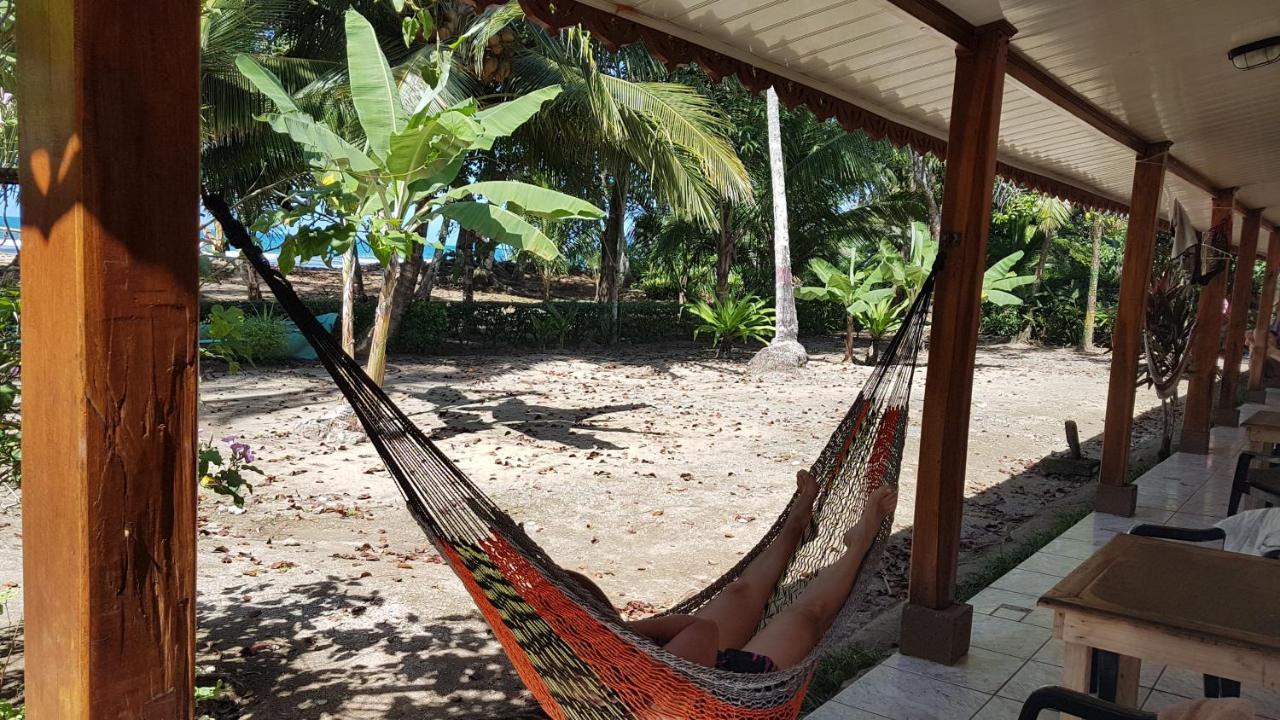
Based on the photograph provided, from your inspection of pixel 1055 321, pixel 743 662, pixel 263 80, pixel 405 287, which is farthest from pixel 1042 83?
pixel 1055 321

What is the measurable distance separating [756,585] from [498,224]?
4.37 meters

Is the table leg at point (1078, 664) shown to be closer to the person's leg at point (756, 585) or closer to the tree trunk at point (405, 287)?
the person's leg at point (756, 585)

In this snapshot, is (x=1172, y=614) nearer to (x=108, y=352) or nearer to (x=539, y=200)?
(x=108, y=352)

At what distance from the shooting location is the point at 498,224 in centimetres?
606

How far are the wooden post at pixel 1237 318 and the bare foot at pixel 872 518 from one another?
18.9 feet

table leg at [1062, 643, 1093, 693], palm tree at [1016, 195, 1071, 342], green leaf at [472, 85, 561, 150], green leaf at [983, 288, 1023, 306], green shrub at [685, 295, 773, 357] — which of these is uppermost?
palm tree at [1016, 195, 1071, 342]

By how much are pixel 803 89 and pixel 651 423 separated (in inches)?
183

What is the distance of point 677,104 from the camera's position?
9.34m

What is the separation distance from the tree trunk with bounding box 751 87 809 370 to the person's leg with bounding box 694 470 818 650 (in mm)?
8554

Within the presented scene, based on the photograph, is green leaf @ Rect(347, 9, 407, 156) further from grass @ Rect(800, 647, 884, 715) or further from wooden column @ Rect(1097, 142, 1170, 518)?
wooden column @ Rect(1097, 142, 1170, 518)

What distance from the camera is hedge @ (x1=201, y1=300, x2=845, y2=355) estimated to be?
35.4 ft

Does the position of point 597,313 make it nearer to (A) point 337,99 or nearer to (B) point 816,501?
(A) point 337,99

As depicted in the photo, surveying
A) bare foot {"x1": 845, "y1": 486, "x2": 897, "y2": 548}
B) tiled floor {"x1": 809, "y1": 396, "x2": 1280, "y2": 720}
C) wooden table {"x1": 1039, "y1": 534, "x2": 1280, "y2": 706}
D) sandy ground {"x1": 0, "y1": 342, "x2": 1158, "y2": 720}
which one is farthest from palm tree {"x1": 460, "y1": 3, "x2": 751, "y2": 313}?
wooden table {"x1": 1039, "y1": 534, "x2": 1280, "y2": 706}

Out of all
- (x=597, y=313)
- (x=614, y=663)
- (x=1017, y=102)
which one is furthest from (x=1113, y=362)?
(x=597, y=313)
